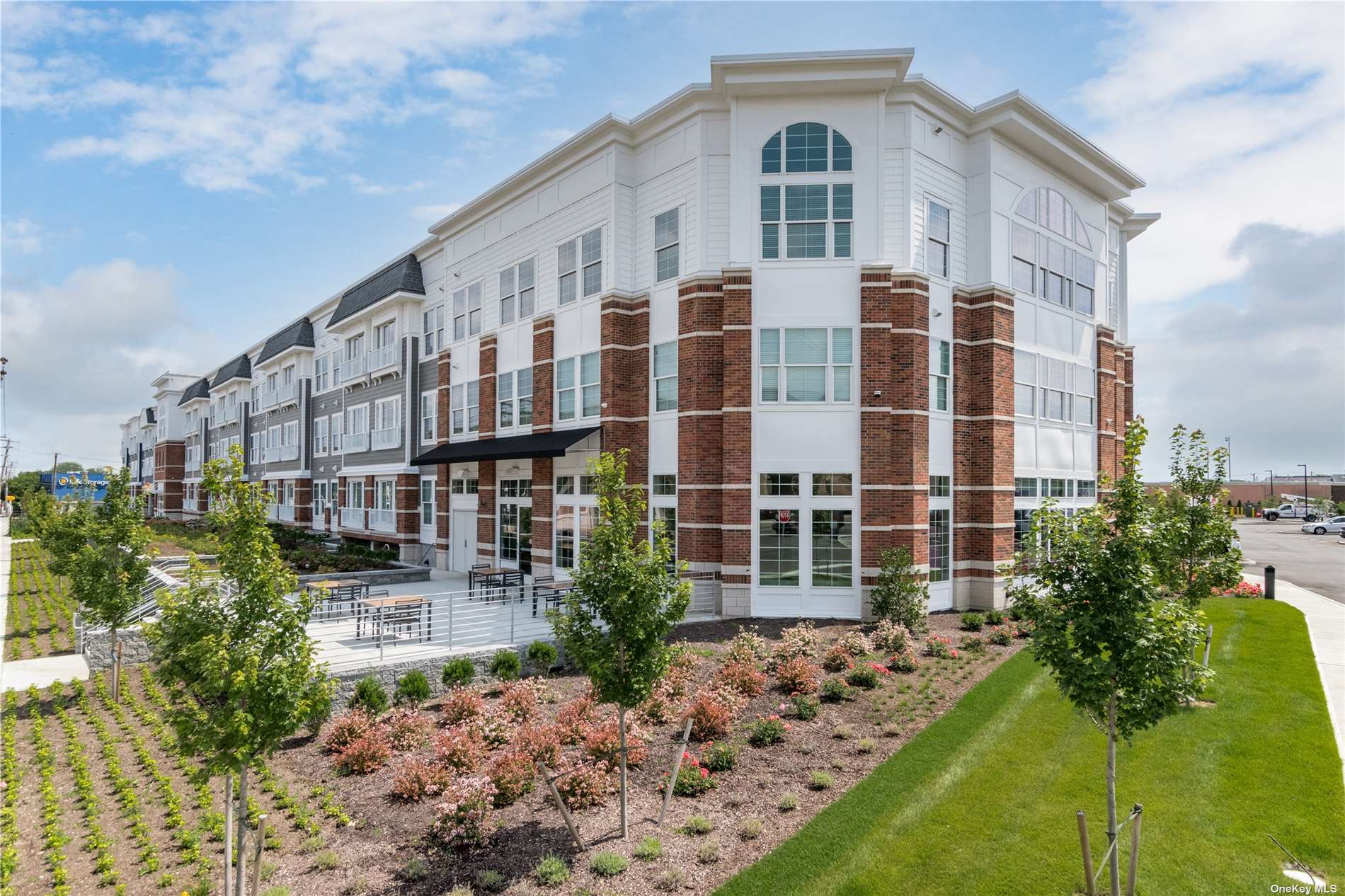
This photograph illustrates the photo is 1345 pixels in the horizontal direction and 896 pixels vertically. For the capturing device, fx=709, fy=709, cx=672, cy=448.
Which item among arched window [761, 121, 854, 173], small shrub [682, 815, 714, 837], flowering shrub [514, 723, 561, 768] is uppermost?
arched window [761, 121, 854, 173]

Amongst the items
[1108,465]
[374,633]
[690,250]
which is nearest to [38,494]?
[374,633]

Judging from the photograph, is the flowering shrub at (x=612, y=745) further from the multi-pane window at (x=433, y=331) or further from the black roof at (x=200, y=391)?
the black roof at (x=200, y=391)

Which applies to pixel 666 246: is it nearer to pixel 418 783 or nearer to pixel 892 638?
pixel 892 638

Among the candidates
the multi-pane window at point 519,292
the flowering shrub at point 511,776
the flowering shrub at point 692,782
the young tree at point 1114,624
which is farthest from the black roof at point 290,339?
the young tree at point 1114,624

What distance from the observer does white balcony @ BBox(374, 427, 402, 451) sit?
109 ft

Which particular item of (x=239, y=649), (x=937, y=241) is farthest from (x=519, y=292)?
(x=239, y=649)

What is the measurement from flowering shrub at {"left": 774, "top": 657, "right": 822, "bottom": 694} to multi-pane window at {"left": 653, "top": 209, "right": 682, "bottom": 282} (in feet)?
39.5

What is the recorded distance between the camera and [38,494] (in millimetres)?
31406

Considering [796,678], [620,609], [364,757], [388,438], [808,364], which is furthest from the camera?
[388,438]

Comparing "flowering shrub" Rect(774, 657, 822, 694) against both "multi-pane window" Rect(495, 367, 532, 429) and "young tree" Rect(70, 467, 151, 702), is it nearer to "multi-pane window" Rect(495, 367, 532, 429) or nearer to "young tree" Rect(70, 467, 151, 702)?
"young tree" Rect(70, 467, 151, 702)

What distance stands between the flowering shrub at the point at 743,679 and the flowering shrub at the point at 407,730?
16.8 ft

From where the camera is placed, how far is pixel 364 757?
10391 mm

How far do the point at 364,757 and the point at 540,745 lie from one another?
2.65 meters

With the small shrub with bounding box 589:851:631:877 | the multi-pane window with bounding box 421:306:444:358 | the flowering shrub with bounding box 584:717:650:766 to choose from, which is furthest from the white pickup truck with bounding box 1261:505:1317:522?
the small shrub with bounding box 589:851:631:877
